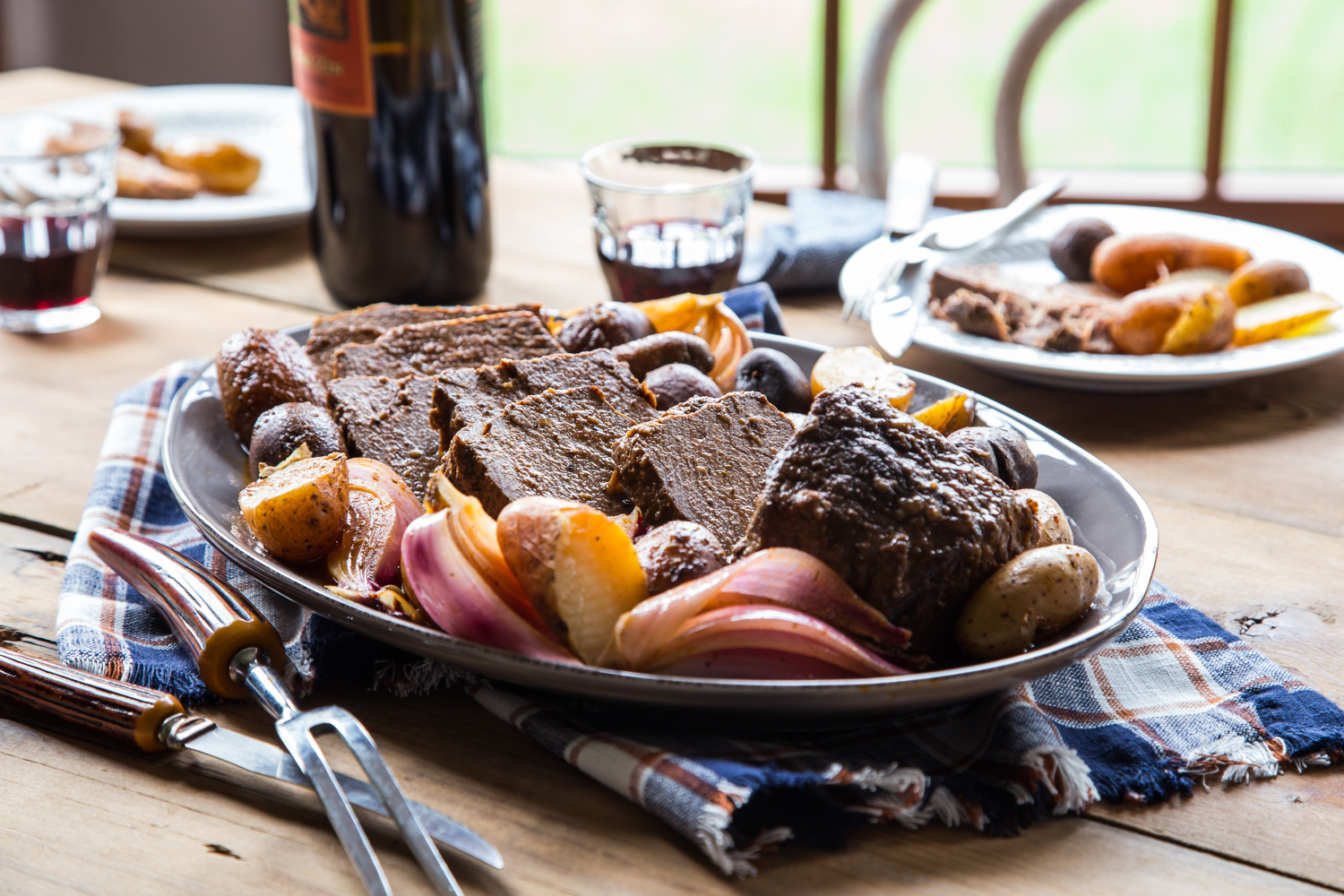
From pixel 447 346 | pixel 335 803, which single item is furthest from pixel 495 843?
pixel 447 346

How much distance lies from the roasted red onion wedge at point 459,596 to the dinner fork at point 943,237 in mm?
1000

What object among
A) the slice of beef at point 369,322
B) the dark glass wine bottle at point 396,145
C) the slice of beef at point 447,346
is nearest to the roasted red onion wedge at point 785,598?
the slice of beef at point 447,346

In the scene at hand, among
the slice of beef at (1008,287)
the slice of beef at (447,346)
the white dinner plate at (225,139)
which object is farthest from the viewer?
the white dinner plate at (225,139)

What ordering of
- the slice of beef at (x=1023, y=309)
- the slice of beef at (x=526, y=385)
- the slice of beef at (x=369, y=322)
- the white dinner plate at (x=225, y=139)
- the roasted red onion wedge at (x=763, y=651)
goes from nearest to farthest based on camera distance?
the roasted red onion wedge at (x=763, y=651) → the slice of beef at (x=526, y=385) → the slice of beef at (x=369, y=322) → the slice of beef at (x=1023, y=309) → the white dinner plate at (x=225, y=139)

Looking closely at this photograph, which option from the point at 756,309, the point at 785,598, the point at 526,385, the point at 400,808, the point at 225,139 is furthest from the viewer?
the point at 225,139

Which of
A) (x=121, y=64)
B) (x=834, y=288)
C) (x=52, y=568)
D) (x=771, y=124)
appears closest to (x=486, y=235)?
(x=834, y=288)

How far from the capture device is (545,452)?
132 cm

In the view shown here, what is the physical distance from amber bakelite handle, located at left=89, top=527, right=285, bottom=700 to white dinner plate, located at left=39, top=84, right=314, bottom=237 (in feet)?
4.03

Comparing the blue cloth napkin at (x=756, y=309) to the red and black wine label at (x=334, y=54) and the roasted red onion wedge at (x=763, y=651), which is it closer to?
the red and black wine label at (x=334, y=54)

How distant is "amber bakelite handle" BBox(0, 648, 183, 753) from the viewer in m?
1.10

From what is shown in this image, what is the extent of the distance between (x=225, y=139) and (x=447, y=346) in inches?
64.7

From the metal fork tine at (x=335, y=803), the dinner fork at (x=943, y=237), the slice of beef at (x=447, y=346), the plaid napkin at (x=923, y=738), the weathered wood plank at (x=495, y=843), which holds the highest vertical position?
the dinner fork at (x=943, y=237)

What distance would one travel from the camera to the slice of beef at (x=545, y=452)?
4.11 ft

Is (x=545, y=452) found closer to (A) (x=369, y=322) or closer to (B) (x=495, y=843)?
(B) (x=495, y=843)
